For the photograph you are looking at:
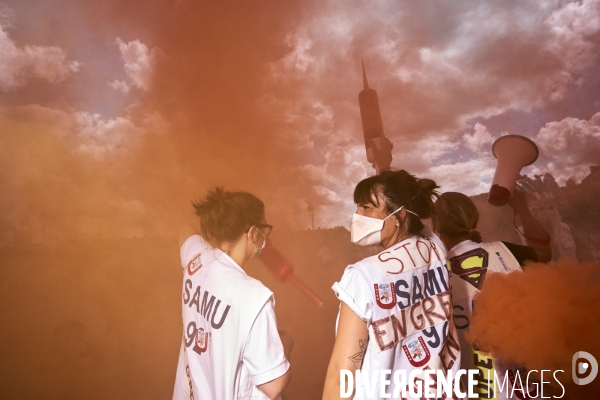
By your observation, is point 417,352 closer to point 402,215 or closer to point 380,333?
point 380,333

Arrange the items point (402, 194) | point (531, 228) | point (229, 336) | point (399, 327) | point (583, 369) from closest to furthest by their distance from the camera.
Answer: point (583, 369) < point (399, 327) < point (229, 336) < point (402, 194) < point (531, 228)

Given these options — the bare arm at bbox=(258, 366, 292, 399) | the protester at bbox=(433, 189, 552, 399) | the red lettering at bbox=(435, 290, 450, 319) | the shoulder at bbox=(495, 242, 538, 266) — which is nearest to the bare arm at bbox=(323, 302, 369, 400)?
the bare arm at bbox=(258, 366, 292, 399)

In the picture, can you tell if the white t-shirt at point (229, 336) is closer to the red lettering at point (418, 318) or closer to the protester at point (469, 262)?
the red lettering at point (418, 318)

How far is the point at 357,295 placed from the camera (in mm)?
1037

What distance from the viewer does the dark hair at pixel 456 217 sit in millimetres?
1688

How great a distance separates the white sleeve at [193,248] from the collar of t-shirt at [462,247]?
1155 millimetres

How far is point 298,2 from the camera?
11.8 ft

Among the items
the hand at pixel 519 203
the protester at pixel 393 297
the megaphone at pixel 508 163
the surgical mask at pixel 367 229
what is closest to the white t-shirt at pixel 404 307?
the protester at pixel 393 297

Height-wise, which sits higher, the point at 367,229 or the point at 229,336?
the point at 367,229

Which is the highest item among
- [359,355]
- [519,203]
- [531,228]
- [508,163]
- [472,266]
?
→ [508,163]

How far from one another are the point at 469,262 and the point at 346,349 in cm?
87

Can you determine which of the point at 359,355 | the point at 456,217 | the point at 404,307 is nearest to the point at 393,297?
the point at 404,307

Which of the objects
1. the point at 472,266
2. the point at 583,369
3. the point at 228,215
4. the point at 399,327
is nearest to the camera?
the point at 583,369

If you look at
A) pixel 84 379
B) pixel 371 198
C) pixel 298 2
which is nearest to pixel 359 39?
pixel 298 2
